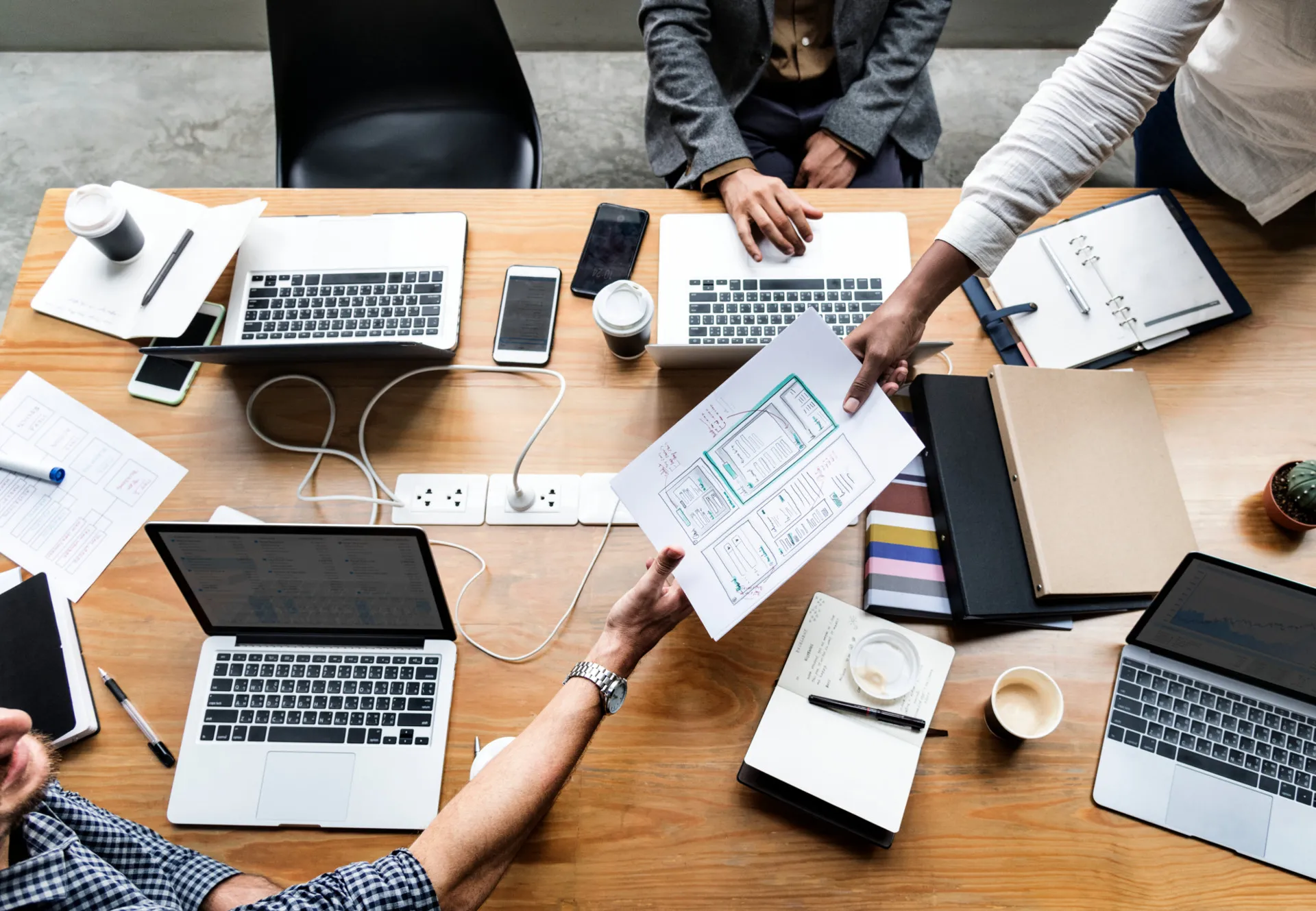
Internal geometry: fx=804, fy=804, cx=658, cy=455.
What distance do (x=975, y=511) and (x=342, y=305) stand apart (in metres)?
0.96

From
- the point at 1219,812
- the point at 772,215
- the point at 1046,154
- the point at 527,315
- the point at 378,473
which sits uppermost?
the point at 1046,154

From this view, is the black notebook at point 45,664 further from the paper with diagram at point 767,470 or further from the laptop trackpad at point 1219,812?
the laptop trackpad at point 1219,812

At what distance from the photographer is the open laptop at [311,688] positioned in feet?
3.01

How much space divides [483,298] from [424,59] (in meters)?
0.76

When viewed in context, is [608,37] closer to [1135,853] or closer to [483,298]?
[483,298]

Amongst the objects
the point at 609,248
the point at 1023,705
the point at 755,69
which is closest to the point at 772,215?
the point at 609,248

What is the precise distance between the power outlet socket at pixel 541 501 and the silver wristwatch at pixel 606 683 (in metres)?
0.23

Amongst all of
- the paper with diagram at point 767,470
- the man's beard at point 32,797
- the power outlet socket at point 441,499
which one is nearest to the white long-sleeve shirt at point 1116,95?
the paper with diagram at point 767,470

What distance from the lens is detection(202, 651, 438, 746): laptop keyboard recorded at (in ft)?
3.24

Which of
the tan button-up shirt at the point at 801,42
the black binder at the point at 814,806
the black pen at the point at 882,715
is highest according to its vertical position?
the tan button-up shirt at the point at 801,42

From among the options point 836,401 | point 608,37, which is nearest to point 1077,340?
point 836,401

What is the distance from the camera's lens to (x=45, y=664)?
1.02 meters

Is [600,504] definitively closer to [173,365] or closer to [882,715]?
[882,715]

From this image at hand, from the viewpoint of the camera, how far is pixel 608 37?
265 cm
